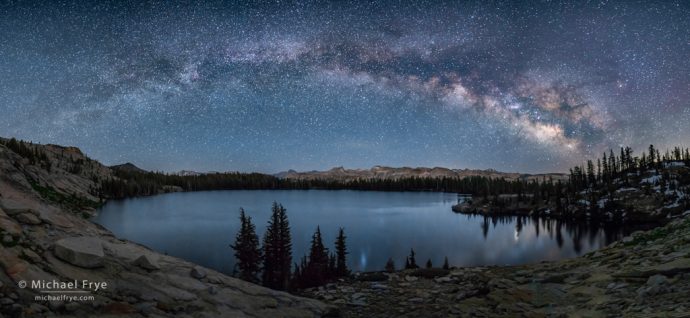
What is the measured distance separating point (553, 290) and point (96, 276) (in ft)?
60.9

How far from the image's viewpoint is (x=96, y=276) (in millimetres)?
10836

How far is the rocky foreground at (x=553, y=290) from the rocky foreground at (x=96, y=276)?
4.68 m

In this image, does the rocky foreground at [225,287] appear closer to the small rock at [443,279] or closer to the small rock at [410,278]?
the small rock at [443,279]

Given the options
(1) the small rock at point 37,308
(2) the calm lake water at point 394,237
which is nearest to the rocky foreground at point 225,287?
(1) the small rock at point 37,308

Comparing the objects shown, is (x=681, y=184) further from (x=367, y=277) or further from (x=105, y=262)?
(x=105, y=262)

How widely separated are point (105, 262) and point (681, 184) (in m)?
163

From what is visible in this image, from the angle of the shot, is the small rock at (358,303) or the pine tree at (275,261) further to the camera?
the pine tree at (275,261)

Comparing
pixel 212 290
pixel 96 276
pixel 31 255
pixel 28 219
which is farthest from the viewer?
pixel 212 290

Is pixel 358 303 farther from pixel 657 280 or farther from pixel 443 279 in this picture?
pixel 657 280

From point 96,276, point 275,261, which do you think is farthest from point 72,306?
point 275,261

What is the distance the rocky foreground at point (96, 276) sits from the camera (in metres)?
9.10

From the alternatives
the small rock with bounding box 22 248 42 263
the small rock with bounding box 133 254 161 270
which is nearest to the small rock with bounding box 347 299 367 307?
the small rock with bounding box 133 254 161 270

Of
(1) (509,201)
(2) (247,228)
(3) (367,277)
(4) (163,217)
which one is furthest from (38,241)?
(1) (509,201)

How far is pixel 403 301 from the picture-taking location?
60.2ft
